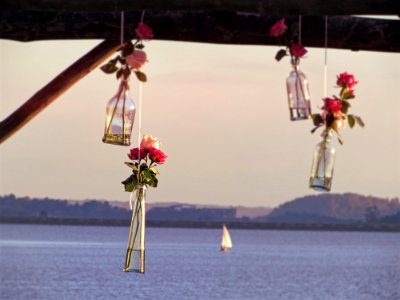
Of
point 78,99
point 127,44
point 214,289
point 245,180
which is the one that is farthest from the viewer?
point 245,180

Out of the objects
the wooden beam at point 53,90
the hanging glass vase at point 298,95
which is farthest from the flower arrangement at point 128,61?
the hanging glass vase at point 298,95

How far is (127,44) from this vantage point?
14.1 feet

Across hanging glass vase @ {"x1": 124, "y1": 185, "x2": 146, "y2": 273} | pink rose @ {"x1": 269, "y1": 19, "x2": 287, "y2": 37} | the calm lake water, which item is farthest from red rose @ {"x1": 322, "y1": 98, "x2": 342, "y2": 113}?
the calm lake water

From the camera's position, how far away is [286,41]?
14.0 ft

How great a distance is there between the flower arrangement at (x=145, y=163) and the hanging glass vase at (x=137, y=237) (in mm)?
29

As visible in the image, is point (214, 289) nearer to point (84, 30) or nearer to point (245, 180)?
point (245, 180)

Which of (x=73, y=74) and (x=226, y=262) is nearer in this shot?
(x=73, y=74)

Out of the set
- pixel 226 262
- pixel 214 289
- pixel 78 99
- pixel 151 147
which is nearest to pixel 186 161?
pixel 214 289

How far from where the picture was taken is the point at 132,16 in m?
4.34

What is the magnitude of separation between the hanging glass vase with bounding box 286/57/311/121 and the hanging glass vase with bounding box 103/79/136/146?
1.85 feet

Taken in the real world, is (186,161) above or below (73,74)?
above

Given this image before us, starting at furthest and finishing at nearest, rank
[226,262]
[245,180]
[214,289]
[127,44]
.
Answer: [226,262]
[245,180]
[214,289]
[127,44]

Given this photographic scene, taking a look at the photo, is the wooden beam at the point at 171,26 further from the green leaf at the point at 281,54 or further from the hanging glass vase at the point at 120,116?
the hanging glass vase at the point at 120,116

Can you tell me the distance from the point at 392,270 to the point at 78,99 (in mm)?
18174
